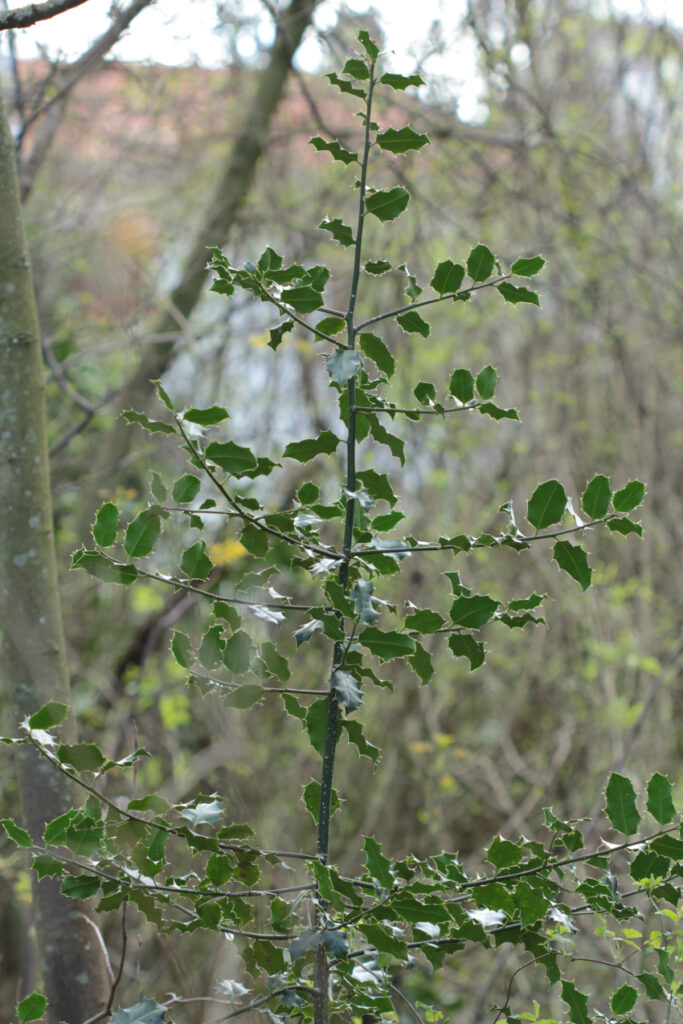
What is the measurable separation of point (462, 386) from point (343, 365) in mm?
136

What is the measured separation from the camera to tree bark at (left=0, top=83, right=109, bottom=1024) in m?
1.47

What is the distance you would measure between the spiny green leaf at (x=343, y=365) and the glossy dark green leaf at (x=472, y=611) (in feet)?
0.88

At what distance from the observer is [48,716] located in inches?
40.0

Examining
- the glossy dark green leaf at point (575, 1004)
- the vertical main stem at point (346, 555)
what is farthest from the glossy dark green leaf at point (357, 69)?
the glossy dark green leaf at point (575, 1004)

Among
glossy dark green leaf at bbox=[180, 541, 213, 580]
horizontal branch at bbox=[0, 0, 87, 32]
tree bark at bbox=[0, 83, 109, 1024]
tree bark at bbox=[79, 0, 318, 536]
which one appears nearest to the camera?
glossy dark green leaf at bbox=[180, 541, 213, 580]

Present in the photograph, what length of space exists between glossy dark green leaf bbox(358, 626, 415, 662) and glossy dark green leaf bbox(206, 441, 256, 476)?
0.21 m

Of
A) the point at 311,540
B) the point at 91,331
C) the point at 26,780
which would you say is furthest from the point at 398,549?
the point at 91,331

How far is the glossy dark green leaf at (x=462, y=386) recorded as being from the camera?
1022 millimetres

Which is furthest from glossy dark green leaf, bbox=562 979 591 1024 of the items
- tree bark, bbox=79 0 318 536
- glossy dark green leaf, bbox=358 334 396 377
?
tree bark, bbox=79 0 318 536

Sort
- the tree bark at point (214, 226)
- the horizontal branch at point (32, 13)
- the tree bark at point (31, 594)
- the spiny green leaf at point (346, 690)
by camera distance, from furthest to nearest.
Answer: the tree bark at point (214, 226) < the tree bark at point (31, 594) < the horizontal branch at point (32, 13) < the spiny green leaf at point (346, 690)

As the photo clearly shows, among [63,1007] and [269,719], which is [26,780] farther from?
[269,719]

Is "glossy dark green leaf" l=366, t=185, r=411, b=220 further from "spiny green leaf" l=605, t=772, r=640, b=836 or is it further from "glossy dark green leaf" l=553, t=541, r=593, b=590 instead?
"spiny green leaf" l=605, t=772, r=640, b=836

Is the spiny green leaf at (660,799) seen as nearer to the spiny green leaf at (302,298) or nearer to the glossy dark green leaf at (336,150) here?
the spiny green leaf at (302,298)

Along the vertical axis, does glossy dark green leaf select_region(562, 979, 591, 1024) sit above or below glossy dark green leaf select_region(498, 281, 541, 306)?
below
